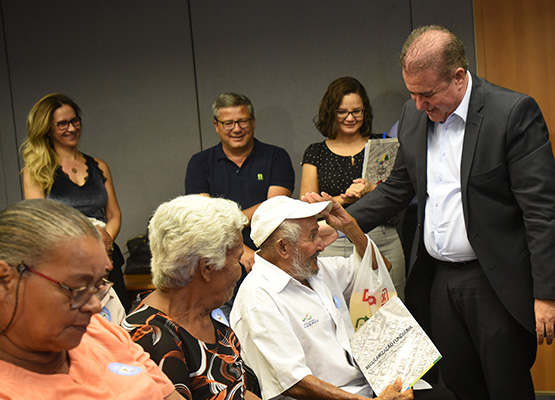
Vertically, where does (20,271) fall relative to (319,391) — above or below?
above

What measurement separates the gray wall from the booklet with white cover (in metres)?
2.23

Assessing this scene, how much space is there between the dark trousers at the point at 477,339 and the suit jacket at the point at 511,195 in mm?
83

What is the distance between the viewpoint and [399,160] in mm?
2658

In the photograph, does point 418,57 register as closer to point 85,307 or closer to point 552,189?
point 552,189

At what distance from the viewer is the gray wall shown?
4.19 meters

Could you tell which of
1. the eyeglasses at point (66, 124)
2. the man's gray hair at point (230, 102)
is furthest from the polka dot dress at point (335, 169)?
the eyeglasses at point (66, 124)

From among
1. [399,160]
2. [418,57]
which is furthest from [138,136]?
[418,57]

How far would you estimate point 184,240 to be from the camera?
1.70 metres

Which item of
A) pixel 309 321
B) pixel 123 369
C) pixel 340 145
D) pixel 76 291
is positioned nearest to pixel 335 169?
pixel 340 145

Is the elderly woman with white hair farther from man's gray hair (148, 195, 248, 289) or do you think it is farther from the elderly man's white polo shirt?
the elderly man's white polo shirt

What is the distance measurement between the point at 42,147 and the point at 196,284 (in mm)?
2103

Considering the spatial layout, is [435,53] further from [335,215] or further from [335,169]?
[335,169]

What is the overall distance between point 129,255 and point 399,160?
233 centimetres

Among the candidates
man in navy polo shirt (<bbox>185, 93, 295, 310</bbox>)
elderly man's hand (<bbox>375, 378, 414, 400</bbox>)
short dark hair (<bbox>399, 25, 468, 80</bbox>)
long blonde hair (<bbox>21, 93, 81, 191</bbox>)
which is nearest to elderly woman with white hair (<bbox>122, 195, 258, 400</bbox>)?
elderly man's hand (<bbox>375, 378, 414, 400</bbox>)
